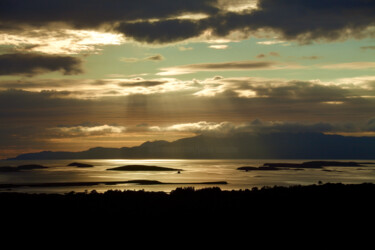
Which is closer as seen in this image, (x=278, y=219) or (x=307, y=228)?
(x=307, y=228)

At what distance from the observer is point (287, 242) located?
25109mm

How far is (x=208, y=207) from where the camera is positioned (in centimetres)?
3562

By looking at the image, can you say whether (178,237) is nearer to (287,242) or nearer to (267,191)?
(287,242)

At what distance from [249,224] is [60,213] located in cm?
1483

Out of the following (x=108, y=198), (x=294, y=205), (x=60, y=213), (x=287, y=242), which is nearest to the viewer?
(x=287, y=242)

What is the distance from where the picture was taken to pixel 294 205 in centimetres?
3694

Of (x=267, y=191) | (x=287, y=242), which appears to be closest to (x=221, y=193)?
(x=267, y=191)

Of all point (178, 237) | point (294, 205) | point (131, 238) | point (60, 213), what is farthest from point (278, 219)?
point (60, 213)

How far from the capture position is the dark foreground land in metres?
31.6

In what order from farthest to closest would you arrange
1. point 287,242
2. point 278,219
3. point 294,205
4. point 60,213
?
point 294,205, point 60,213, point 278,219, point 287,242

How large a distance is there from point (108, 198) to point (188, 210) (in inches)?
453

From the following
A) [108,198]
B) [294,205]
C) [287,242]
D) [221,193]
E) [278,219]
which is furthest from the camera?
[221,193]

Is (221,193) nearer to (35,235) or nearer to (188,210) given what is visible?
(188,210)

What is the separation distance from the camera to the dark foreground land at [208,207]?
104 ft
